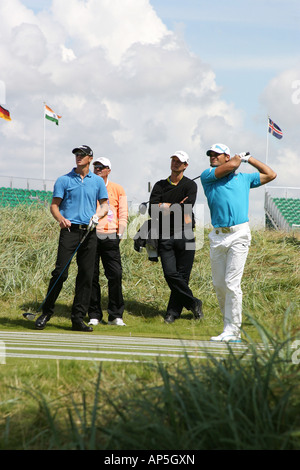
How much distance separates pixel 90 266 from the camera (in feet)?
27.9

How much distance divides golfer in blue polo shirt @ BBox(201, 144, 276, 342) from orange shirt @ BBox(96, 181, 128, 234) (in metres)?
2.06

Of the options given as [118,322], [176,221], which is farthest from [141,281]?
[176,221]

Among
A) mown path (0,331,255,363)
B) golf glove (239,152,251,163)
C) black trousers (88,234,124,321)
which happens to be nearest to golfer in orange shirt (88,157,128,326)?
black trousers (88,234,124,321)

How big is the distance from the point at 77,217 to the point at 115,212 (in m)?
1.06

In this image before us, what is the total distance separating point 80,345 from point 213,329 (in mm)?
3368

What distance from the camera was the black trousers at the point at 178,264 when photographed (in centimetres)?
927

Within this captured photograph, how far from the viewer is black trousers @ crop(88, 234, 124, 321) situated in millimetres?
9148

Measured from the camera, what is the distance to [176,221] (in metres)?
9.25

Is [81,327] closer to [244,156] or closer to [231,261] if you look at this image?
[231,261]

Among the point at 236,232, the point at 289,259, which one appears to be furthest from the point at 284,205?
the point at 236,232

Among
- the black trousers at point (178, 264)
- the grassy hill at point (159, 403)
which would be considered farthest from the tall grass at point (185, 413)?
the black trousers at point (178, 264)

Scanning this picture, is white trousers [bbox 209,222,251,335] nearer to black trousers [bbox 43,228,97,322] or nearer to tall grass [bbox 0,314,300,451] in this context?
black trousers [bbox 43,228,97,322]

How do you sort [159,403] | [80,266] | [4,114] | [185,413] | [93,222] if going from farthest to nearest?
[4,114] → [80,266] → [93,222] → [159,403] → [185,413]
